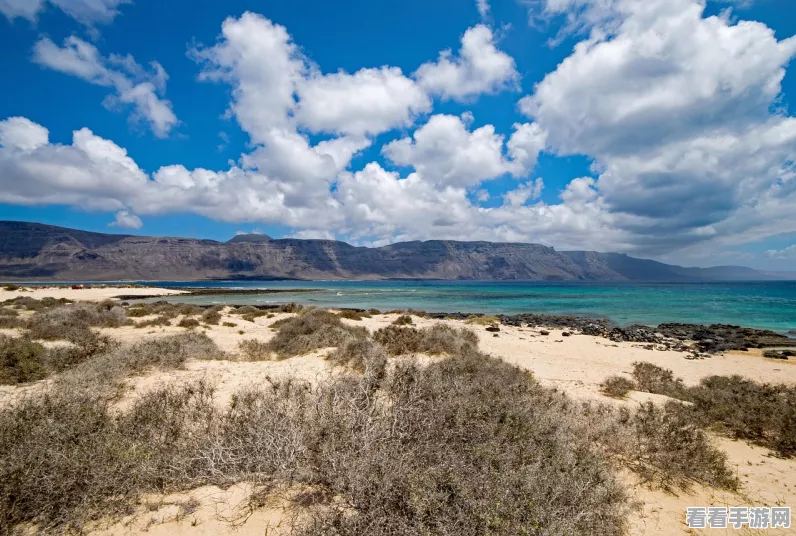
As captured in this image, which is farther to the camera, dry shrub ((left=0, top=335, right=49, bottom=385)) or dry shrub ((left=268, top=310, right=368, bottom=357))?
dry shrub ((left=268, top=310, right=368, bottom=357))

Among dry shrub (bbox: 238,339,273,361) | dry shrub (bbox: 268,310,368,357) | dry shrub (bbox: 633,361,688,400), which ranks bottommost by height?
dry shrub (bbox: 633,361,688,400)

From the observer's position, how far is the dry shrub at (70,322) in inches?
516

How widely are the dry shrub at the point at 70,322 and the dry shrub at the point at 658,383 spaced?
18641 mm

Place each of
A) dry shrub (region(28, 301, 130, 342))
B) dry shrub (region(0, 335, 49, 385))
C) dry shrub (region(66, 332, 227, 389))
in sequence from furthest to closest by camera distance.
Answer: dry shrub (region(28, 301, 130, 342)) < dry shrub (region(0, 335, 49, 385)) < dry shrub (region(66, 332, 227, 389))

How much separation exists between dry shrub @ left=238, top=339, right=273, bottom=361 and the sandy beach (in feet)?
1.37

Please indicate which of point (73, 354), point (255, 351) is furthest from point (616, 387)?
point (73, 354)

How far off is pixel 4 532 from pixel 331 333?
10827 mm

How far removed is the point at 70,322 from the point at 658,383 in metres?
23.4

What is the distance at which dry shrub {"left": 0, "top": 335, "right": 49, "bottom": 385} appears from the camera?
25.7 ft

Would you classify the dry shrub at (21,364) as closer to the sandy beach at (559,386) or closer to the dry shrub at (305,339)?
the sandy beach at (559,386)

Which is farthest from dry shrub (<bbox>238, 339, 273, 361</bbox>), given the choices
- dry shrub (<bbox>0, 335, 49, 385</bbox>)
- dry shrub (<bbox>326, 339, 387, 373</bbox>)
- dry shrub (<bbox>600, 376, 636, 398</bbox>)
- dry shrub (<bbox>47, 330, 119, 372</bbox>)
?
dry shrub (<bbox>600, 376, 636, 398</bbox>)

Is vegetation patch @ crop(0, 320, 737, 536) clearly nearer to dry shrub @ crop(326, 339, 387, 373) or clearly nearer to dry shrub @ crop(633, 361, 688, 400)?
dry shrub @ crop(326, 339, 387, 373)

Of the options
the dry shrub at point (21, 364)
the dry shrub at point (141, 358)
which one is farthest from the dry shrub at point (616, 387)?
the dry shrub at point (21, 364)

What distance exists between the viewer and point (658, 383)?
1055 cm
